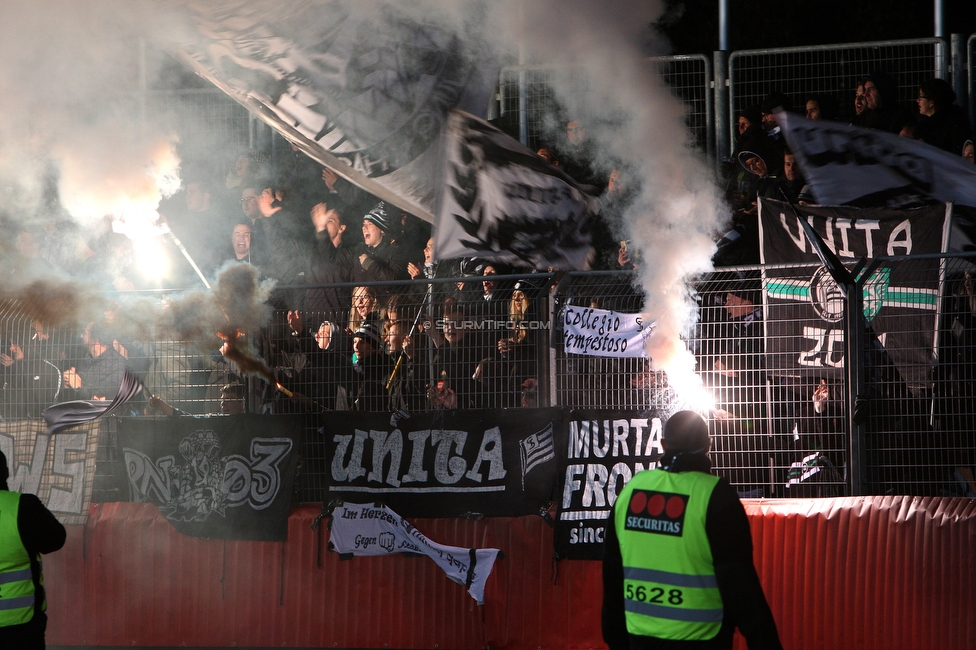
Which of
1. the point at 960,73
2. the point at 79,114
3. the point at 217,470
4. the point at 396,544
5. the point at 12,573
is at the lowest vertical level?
the point at 396,544

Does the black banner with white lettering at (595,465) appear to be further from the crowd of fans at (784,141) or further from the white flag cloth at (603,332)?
the crowd of fans at (784,141)

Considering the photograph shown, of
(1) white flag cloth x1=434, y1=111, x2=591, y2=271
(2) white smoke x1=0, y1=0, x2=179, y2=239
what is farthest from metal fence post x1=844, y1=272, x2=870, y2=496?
(2) white smoke x1=0, y1=0, x2=179, y2=239

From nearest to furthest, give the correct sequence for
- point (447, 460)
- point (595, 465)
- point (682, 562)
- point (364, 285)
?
point (682, 562) → point (595, 465) → point (447, 460) → point (364, 285)

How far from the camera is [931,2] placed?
16156 millimetres

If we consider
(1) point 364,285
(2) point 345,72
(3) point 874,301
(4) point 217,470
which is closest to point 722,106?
(2) point 345,72

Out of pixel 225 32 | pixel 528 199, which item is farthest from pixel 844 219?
pixel 225 32

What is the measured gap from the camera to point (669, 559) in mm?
4445

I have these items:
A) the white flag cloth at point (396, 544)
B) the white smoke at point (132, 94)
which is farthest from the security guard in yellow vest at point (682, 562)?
the white smoke at point (132, 94)

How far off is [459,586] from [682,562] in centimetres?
346

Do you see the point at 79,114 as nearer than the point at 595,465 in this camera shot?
No

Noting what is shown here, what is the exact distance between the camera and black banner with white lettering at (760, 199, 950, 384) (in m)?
6.68

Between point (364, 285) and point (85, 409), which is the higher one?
point (364, 285)

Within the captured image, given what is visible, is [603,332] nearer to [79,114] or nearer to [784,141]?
[784,141]

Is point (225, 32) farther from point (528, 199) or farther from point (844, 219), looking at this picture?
point (844, 219)
